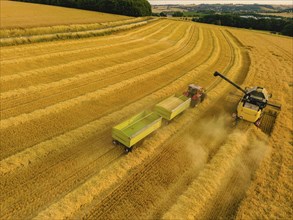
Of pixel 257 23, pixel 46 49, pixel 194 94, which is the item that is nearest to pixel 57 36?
pixel 46 49

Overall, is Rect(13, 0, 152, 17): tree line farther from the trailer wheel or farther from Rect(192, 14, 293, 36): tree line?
the trailer wheel

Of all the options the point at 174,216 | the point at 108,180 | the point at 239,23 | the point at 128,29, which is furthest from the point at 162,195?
the point at 239,23

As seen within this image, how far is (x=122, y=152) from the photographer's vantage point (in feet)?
38.6

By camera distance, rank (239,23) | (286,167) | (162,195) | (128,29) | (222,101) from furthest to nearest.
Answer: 1. (239,23)
2. (128,29)
3. (222,101)
4. (286,167)
5. (162,195)

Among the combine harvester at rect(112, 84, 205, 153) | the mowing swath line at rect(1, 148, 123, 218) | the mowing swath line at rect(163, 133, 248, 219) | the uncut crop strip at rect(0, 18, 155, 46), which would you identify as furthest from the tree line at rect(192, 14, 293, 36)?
the mowing swath line at rect(1, 148, 123, 218)

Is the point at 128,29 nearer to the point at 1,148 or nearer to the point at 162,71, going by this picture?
the point at 162,71

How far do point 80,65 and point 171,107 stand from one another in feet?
41.4

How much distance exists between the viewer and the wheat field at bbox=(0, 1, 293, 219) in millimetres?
9141

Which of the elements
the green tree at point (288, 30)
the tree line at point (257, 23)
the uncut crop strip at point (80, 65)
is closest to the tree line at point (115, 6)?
the tree line at point (257, 23)

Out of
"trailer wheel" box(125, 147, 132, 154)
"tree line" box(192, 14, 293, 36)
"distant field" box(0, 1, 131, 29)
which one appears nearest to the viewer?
"trailer wheel" box(125, 147, 132, 154)

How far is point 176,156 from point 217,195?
9.23 ft

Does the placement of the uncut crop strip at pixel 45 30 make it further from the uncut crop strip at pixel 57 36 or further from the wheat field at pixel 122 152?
the wheat field at pixel 122 152

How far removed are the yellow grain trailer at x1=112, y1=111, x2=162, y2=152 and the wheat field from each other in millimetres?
808

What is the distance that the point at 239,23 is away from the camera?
9200cm
